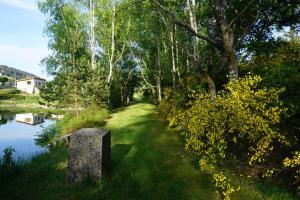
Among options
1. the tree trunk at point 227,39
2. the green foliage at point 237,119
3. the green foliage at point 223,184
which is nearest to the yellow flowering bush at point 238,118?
the green foliage at point 237,119

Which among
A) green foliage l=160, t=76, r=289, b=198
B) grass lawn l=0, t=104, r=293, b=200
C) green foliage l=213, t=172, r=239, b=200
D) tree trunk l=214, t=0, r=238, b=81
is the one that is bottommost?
grass lawn l=0, t=104, r=293, b=200

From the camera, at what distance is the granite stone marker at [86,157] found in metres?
9.61

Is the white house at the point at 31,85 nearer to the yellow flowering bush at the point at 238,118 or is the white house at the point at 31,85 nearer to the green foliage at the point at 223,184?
the yellow flowering bush at the point at 238,118

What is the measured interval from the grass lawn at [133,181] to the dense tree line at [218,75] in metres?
0.64

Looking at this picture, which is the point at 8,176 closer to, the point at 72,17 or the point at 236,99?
the point at 236,99

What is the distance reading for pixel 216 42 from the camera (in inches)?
425

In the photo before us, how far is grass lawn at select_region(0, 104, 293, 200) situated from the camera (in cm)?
879

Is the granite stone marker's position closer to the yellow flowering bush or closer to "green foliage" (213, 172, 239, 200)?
the yellow flowering bush

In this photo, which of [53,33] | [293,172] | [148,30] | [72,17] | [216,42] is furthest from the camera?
[53,33]

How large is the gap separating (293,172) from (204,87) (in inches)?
385

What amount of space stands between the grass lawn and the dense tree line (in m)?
0.64

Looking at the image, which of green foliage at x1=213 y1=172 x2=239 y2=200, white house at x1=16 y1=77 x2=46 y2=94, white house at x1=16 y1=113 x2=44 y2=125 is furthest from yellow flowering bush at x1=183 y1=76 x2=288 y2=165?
white house at x1=16 y1=77 x2=46 y2=94

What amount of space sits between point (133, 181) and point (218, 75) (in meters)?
9.86

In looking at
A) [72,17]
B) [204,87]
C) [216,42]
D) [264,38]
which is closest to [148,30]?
[72,17]
